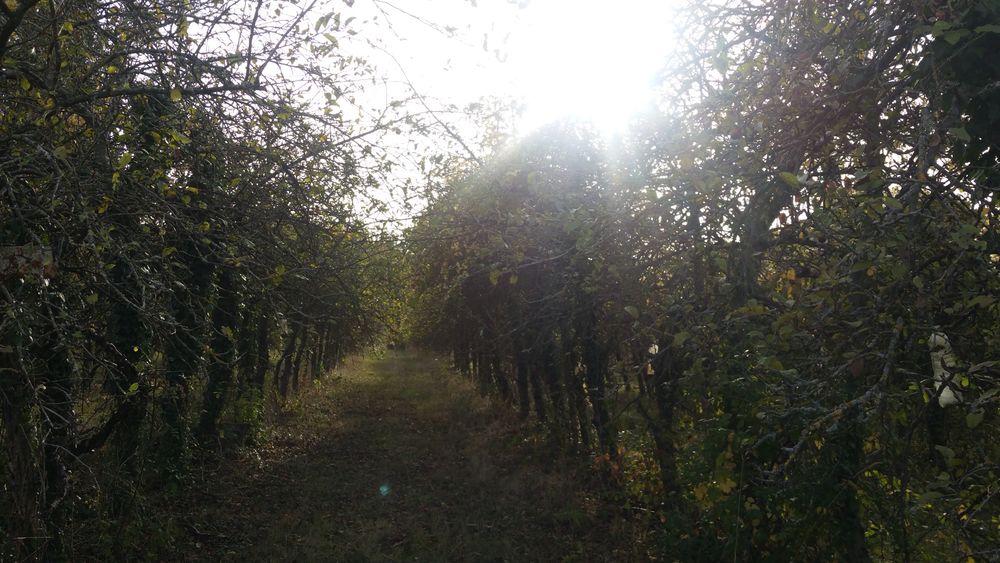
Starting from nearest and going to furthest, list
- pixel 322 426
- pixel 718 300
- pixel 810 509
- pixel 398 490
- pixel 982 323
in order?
pixel 982 323, pixel 810 509, pixel 718 300, pixel 398 490, pixel 322 426

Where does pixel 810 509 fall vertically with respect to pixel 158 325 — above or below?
below

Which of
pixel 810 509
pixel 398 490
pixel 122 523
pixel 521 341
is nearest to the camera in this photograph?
pixel 810 509

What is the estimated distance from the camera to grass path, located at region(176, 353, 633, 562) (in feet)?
29.0

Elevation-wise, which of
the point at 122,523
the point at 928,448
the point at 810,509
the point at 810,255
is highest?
the point at 810,255

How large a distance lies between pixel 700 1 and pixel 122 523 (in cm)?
640

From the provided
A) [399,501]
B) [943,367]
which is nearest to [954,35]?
[943,367]

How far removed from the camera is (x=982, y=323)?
369 centimetres

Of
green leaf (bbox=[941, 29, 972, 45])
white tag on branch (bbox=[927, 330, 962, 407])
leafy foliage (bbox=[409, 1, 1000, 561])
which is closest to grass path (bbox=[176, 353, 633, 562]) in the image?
leafy foliage (bbox=[409, 1, 1000, 561])

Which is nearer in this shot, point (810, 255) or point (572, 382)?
point (810, 255)

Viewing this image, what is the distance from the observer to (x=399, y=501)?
37.1 ft

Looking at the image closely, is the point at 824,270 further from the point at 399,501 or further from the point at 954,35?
the point at 399,501

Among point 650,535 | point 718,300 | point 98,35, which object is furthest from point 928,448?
point 98,35

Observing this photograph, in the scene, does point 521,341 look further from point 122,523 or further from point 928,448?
point 928,448

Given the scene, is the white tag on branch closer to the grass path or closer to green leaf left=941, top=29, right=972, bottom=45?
green leaf left=941, top=29, right=972, bottom=45
